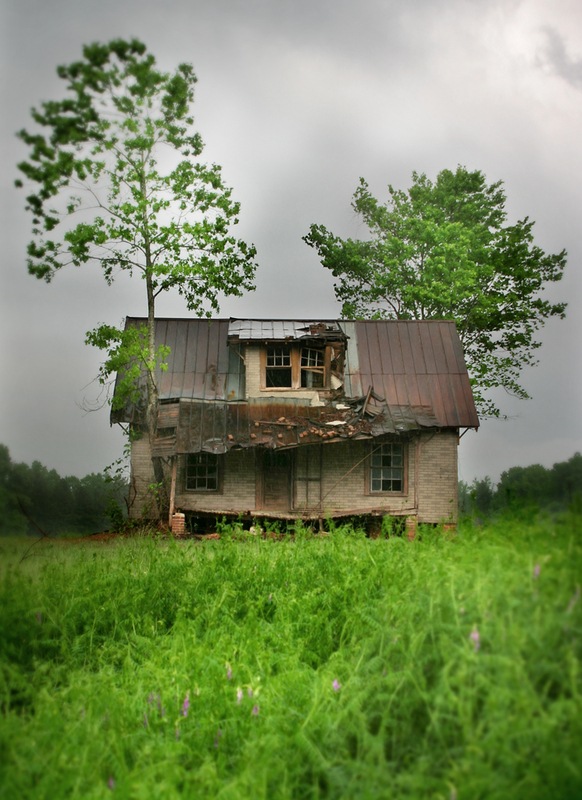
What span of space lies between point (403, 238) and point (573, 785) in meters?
11.1

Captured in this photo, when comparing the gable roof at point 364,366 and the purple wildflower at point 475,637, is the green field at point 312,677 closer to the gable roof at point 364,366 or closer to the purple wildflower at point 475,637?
the purple wildflower at point 475,637

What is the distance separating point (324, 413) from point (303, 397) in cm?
93

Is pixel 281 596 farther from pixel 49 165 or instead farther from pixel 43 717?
pixel 49 165

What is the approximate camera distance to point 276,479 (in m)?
14.1

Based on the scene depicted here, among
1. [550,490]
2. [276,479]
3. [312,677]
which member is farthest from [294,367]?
[550,490]

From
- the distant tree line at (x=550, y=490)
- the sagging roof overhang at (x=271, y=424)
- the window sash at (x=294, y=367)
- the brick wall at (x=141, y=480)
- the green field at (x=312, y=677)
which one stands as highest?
the window sash at (x=294, y=367)

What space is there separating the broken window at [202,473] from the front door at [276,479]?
930 millimetres

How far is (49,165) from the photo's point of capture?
4.84 metres

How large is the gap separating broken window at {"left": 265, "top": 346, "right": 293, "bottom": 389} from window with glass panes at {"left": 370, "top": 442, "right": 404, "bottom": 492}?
2132mm

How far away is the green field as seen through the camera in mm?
2658

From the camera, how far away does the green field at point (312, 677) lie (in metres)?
2.66

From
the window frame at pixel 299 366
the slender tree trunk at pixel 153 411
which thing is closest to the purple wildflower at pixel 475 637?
the slender tree trunk at pixel 153 411

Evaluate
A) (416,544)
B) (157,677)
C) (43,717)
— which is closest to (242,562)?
(416,544)

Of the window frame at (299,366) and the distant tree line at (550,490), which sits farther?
the window frame at (299,366)
